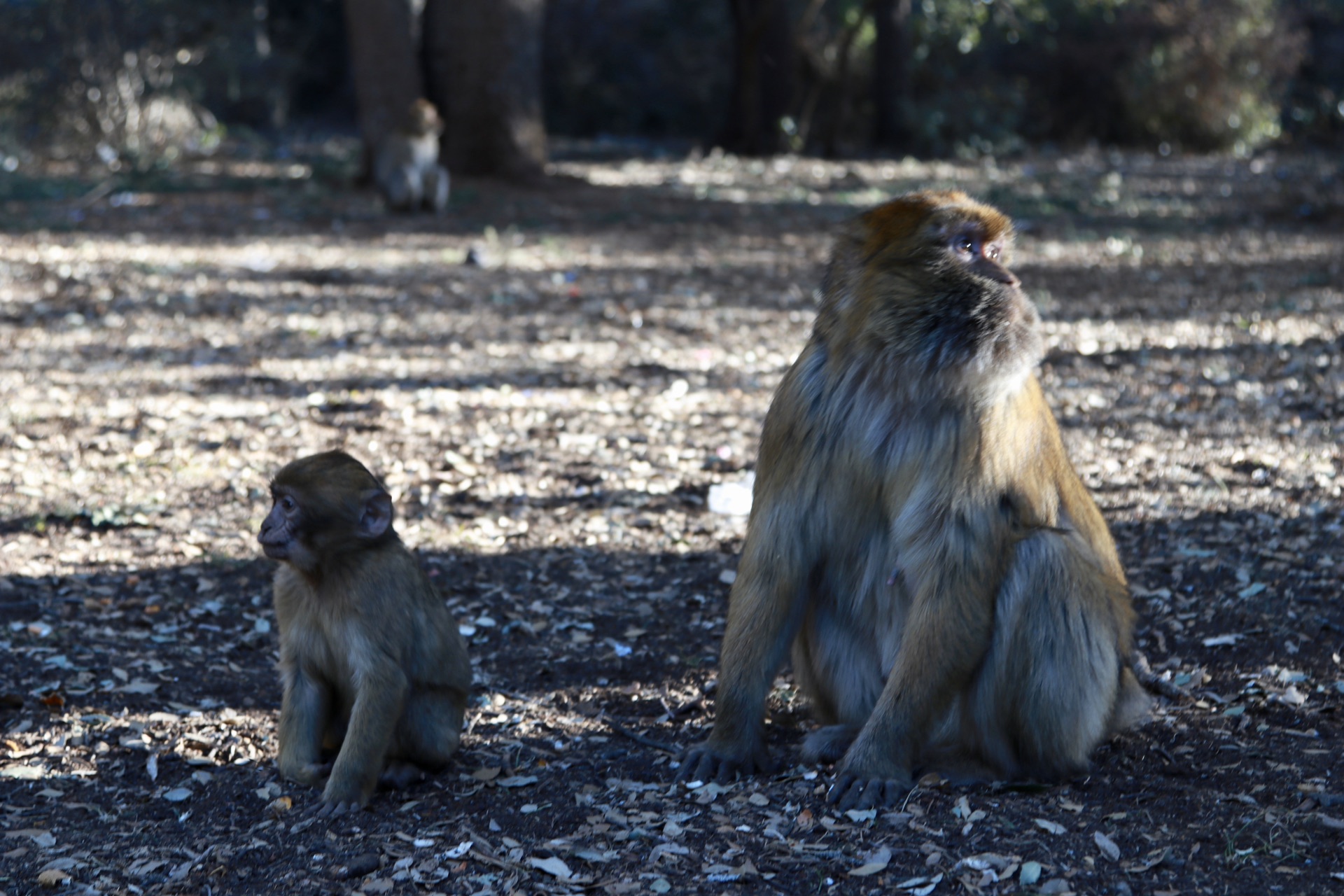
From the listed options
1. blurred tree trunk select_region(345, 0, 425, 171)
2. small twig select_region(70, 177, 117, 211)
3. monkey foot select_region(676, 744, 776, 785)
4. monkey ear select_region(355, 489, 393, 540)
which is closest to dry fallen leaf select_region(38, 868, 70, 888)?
monkey ear select_region(355, 489, 393, 540)

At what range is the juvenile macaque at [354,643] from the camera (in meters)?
3.72

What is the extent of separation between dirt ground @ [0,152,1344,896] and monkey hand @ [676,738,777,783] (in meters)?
0.06

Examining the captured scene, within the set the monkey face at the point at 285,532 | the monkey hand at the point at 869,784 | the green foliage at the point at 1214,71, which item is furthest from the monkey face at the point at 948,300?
the green foliage at the point at 1214,71

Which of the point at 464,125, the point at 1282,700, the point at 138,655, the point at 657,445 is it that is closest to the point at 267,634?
the point at 138,655

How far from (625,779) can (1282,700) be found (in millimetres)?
2141

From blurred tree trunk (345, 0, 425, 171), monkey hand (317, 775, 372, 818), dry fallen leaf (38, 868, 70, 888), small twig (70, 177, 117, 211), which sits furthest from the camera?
blurred tree trunk (345, 0, 425, 171)

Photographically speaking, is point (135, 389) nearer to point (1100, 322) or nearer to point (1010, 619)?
point (1010, 619)

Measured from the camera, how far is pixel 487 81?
15.5 m

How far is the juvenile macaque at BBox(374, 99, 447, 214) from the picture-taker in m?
13.9

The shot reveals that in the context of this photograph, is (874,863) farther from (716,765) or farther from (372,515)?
(372,515)

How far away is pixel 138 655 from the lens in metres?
4.80

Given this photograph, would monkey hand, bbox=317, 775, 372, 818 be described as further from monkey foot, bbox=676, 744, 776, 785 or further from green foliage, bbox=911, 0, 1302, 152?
green foliage, bbox=911, 0, 1302, 152

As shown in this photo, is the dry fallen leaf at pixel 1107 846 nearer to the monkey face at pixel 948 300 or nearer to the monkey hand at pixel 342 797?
the monkey face at pixel 948 300

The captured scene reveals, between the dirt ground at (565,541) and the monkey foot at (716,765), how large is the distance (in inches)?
Answer: 2.4
